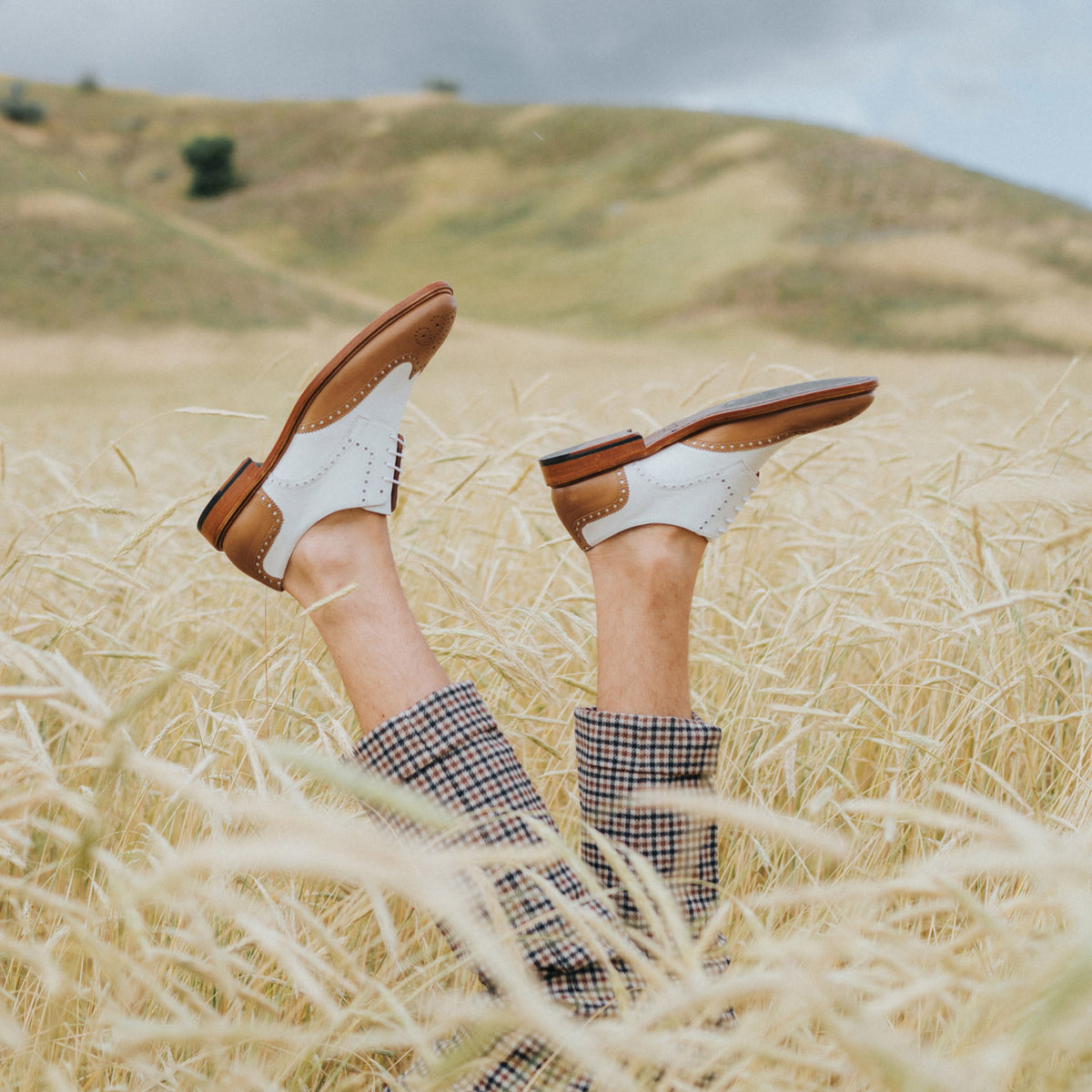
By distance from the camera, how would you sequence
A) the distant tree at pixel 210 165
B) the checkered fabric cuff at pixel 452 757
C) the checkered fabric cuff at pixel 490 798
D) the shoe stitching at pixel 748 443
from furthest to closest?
the distant tree at pixel 210 165
the shoe stitching at pixel 748 443
the checkered fabric cuff at pixel 452 757
the checkered fabric cuff at pixel 490 798

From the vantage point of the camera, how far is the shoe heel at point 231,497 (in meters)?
Answer: 1.41

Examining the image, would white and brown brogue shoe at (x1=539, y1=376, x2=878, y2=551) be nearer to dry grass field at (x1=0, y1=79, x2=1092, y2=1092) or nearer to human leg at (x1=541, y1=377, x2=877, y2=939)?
human leg at (x1=541, y1=377, x2=877, y2=939)

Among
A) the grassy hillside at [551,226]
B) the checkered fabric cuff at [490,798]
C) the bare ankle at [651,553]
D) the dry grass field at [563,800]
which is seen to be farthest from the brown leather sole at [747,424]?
the grassy hillside at [551,226]

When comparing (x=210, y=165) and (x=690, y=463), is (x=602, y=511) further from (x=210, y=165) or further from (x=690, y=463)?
(x=210, y=165)

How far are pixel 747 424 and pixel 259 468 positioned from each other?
817mm

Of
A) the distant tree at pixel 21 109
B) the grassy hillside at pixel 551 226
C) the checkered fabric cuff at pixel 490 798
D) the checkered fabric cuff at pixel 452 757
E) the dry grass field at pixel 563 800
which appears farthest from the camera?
the distant tree at pixel 21 109

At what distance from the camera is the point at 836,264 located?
24.9 meters

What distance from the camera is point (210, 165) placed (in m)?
37.0

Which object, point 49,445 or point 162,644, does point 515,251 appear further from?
point 162,644

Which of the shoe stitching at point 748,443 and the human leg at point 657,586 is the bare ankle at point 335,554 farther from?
the shoe stitching at point 748,443

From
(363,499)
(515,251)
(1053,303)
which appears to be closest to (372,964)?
(363,499)

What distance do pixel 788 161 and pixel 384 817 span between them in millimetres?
33484

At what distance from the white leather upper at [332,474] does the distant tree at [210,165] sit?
40960 millimetres

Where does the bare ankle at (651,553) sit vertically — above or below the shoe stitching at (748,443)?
below
